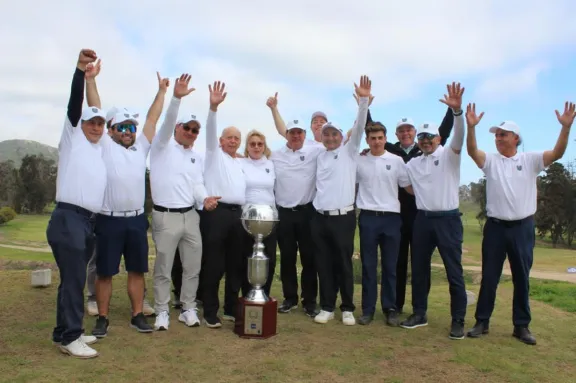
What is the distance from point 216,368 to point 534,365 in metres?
3.20

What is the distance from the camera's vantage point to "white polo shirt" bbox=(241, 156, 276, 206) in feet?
21.4

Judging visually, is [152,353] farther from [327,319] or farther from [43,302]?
[43,302]

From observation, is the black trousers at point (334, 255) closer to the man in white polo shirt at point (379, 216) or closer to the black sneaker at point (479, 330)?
the man in white polo shirt at point (379, 216)

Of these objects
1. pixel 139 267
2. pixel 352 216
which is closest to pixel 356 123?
pixel 352 216

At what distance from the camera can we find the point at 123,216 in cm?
553

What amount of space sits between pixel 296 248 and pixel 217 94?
2385mm

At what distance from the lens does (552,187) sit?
44.4 meters

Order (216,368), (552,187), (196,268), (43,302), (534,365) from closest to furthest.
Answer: (216,368)
(534,365)
(196,268)
(43,302)
(552,187)

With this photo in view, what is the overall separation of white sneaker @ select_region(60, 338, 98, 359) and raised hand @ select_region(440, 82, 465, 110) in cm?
472

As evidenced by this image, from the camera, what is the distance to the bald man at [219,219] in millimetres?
6148

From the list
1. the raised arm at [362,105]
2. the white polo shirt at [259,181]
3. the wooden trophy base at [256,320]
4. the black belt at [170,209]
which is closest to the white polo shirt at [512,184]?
the raised arm at [362,105]

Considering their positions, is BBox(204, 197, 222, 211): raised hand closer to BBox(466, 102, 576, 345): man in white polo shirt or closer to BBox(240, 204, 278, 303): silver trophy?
BBox(240, 204, 278, 303): silver trophy

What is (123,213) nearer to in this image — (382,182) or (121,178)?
(121,178)

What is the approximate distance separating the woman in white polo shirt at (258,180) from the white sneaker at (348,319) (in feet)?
3.71
